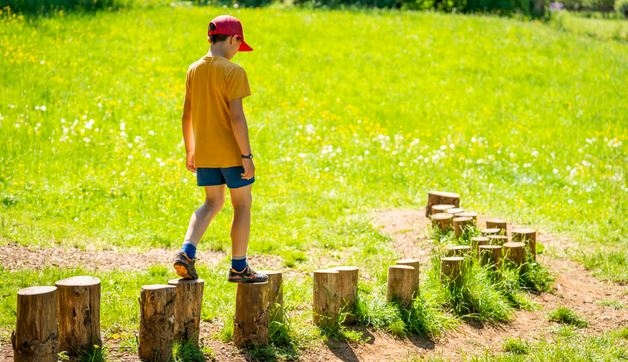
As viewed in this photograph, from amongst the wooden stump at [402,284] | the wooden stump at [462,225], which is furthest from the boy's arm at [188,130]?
the wooden stump at [462,225]

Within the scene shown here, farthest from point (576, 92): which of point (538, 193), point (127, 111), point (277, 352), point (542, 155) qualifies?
point (277, 352)

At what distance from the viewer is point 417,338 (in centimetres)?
743

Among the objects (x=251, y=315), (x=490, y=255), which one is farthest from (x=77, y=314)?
(x=490, y=255)

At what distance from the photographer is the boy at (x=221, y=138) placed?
6.57m

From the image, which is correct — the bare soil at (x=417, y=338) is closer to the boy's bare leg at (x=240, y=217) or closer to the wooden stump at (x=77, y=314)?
the wooden stump at (x=77, y=314)

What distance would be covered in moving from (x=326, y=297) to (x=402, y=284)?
29.8 inches

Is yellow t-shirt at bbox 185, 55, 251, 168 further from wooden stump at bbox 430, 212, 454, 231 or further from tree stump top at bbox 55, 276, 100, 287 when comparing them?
wooden stump at bbox 430, 212, 454, 231

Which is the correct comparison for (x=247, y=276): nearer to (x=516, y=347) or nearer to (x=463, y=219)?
(x=516, y=347)

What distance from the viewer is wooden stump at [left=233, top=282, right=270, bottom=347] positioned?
21.7 ft

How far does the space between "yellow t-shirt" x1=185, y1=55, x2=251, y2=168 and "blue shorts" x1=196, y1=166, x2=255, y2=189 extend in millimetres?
70

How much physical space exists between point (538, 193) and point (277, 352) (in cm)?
761

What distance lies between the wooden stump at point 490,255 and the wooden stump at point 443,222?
1.48m

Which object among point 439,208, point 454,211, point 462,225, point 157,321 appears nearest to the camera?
point 157,321

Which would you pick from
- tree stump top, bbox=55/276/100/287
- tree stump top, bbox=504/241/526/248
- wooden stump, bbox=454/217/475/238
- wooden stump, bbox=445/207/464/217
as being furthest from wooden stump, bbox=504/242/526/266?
tree stump top, bbox=55/276/100/287
